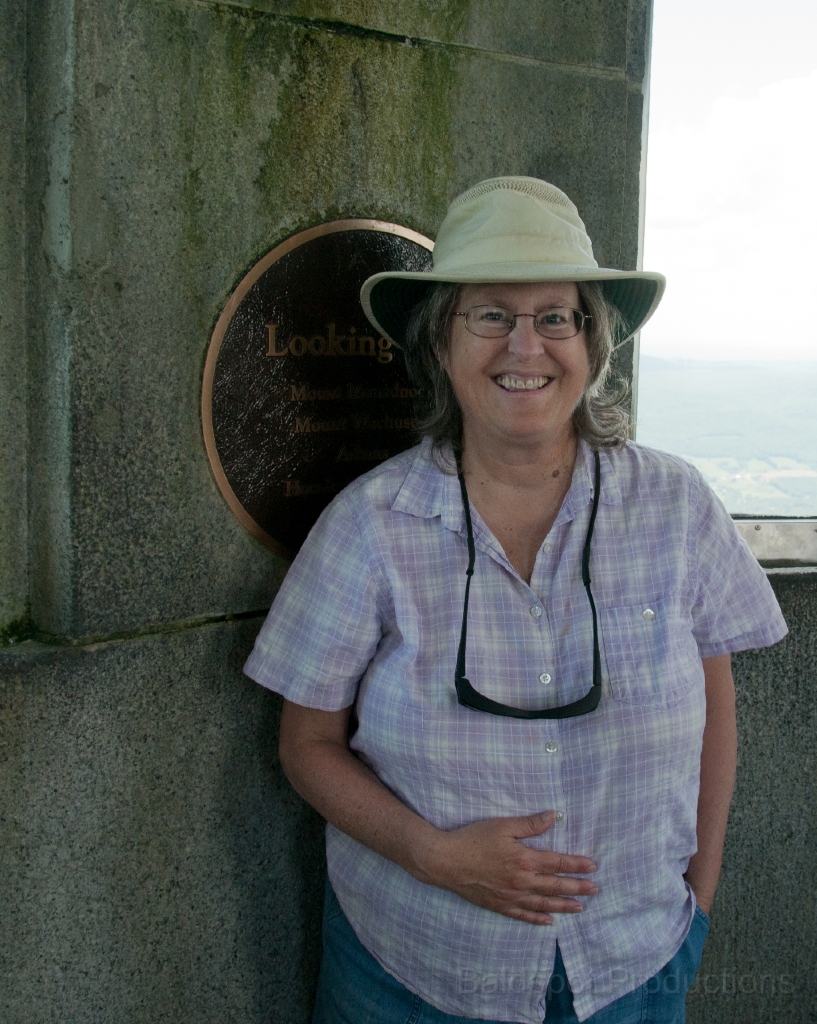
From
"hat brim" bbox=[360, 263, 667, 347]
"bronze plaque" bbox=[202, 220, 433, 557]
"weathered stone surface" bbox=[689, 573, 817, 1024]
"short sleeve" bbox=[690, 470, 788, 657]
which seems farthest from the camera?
"weathered stone surface" bbox=[689, 573, 817, 1024]

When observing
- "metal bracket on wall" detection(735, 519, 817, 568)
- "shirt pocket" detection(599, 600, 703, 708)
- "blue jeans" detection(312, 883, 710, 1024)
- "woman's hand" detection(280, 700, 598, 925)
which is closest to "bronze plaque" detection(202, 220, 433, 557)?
"woman's hand" detection(280, 700, 598, 925)

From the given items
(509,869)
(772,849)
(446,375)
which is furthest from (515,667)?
(772,849)

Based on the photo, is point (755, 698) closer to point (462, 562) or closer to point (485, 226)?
point (462, 562)

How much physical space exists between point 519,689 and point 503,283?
85cm

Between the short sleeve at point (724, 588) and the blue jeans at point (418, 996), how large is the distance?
2.08ft

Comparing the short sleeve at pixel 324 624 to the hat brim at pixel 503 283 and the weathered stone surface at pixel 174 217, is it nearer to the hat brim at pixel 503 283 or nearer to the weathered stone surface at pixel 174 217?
the weathered stone surface at pixel 174 217

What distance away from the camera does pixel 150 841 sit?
2281mm

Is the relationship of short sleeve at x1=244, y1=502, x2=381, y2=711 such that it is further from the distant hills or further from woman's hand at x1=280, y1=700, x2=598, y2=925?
the distant hills

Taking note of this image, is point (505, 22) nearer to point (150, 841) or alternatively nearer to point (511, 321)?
point (511, 321)

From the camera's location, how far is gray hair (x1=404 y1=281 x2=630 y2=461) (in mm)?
2191

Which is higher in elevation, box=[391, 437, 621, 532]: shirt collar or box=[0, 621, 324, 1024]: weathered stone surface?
box=[391, 437, 621, 532]: shirt collar

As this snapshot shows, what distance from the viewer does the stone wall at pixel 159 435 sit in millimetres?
2084

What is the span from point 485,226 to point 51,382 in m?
0.99

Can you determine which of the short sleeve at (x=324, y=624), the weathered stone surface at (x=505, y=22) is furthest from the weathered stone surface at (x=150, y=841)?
the weathered stone surface at (x=505, y=22)
